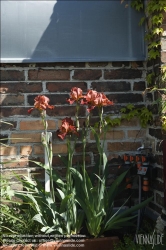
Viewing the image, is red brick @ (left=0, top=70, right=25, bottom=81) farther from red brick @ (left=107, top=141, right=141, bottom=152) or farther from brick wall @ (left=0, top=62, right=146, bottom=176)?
red brick @ (left=107, top=141, right=141, bottom=152)

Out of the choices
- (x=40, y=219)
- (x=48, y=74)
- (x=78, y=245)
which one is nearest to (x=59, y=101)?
(x=48, y=74)

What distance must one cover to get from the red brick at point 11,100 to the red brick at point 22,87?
0.12ft

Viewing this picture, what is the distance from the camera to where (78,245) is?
2.52 metres

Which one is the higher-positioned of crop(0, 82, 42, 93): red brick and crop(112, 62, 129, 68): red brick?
crop(112, 62, 129, 68): red brick

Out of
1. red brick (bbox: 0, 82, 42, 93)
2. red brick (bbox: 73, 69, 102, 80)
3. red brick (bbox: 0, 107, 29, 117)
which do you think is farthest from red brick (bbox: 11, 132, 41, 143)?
red brick (bbox: 73, 69, 102, 80)

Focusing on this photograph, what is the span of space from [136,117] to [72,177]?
2.11 ft

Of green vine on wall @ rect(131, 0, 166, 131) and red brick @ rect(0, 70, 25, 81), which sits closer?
green vine on wall @ rect(131, 0, 166, 131)

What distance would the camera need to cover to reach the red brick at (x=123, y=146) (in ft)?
9.80

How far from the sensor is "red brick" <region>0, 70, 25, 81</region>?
2.95 m

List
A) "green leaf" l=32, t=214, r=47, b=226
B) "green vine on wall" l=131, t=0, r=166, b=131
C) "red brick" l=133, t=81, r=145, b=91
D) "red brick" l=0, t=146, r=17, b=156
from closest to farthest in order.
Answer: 1. "green leaf" l=32, t=214, r=47, b=226
2. "green vine on wall" l=131, t=0, r=166, b=131
3. "red brick" l=0, t=146, r=17, b=156
4. "red brick" l=133, t=81, r=145, b=91

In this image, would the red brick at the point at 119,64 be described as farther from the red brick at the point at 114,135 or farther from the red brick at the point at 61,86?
the red brick at the point at 114,135

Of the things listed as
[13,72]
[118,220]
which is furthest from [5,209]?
[13,72]

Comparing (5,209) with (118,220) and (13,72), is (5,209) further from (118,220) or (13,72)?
(13,72)

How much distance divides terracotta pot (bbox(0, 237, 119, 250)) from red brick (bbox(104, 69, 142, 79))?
1.13 meters
